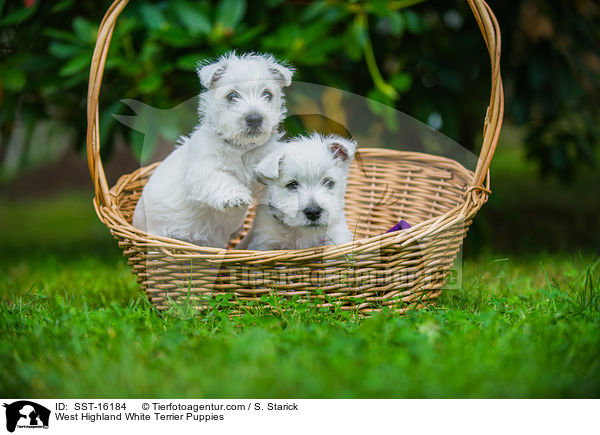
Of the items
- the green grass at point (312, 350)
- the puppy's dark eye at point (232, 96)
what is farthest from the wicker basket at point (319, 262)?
the puppy's dark eye at point (232, 96)

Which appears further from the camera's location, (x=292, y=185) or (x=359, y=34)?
(x=359, y=34)

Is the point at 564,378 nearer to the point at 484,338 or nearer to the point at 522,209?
the point at 484,338

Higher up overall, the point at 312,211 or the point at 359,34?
the point at 359,34

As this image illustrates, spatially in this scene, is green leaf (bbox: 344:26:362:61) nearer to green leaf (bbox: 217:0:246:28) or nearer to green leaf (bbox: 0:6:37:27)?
green leaf (bbox: 217:0:246:28)

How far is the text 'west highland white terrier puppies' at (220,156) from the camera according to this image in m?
2.57

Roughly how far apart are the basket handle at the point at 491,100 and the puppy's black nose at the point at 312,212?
82 cm

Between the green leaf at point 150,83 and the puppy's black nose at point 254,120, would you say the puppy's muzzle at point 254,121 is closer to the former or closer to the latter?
the puppy's black nose at point 254,120

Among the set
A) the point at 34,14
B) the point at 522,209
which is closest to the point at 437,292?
the point at 34,14

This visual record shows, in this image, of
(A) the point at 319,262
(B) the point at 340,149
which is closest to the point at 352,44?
(B) the point at 340,149

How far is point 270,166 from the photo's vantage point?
2.61m

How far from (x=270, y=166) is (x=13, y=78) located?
8.35ft

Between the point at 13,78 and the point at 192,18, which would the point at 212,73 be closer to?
the point at 192,18

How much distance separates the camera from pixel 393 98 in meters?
4.43
